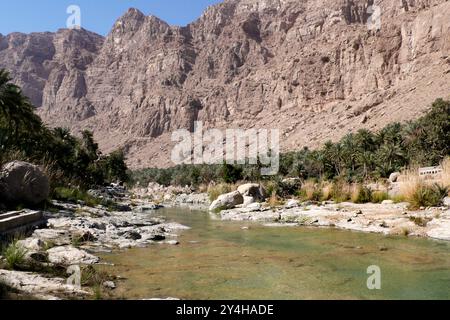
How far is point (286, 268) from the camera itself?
8641 mm

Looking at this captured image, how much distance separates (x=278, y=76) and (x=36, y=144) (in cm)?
11283

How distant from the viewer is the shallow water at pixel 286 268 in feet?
21.9

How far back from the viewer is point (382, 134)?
51.5 meters

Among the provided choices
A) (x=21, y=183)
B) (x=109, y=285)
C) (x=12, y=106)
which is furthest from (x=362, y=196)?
(x=12, y=106)

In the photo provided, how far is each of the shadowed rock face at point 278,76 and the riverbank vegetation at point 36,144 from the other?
5186 cm

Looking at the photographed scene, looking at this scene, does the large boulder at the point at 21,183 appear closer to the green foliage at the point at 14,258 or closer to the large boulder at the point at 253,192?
the green foliage at the point at 14,258

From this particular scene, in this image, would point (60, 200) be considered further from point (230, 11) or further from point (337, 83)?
point (230, 11)

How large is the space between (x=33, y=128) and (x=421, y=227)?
2320cm

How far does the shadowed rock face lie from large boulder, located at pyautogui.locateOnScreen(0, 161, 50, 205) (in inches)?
2629

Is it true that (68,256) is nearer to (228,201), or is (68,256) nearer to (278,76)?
(228,201)

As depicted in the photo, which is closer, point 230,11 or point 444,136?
point 444,136

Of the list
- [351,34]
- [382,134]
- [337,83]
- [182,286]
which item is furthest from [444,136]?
[351,34]

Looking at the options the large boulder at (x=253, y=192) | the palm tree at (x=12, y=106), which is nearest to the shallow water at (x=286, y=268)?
the palm tree at (x=12, y=106)

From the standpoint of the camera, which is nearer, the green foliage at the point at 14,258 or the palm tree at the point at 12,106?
the green foliage at the point at 14,258
